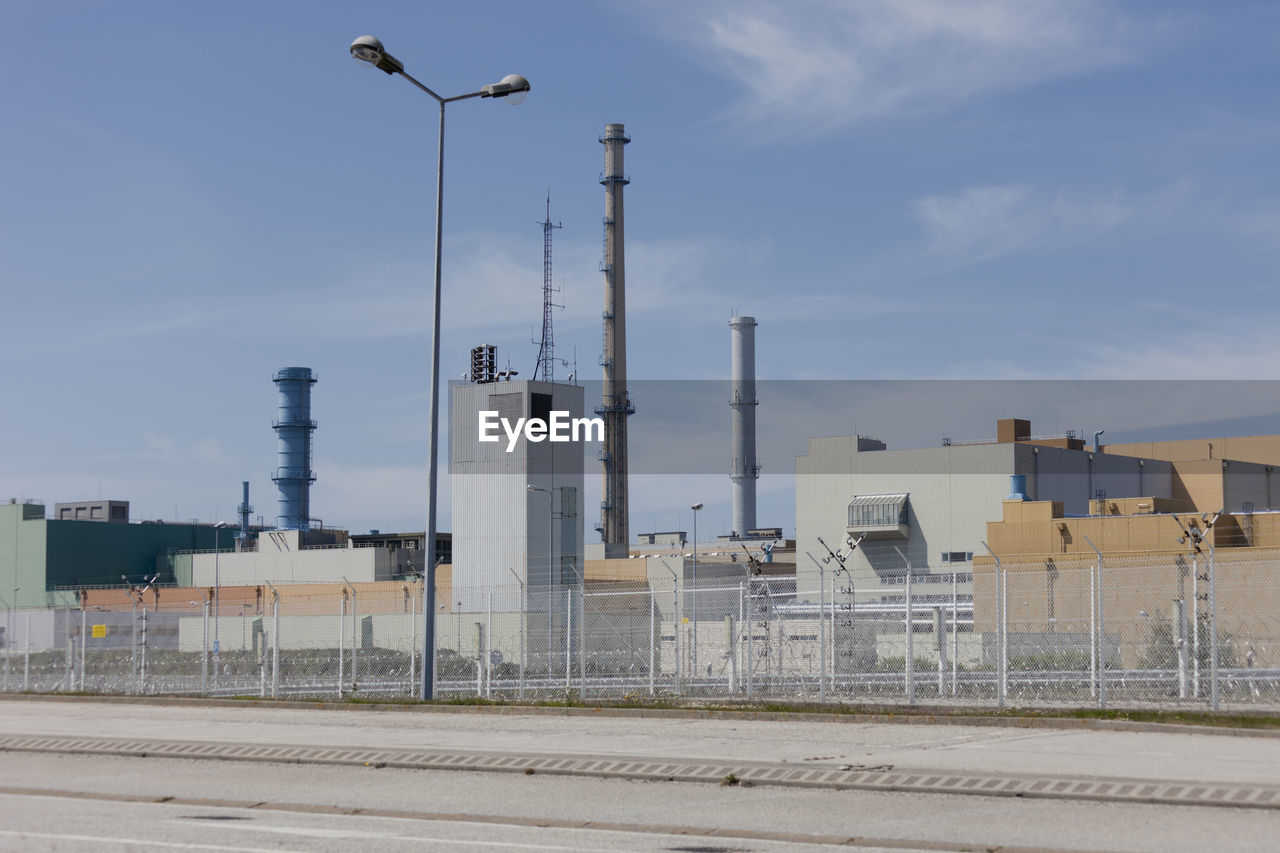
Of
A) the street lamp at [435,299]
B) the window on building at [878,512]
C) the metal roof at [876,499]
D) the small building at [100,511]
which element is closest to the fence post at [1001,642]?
the street lamp at [435,299]

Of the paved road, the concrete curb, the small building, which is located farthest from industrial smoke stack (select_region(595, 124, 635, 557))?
the paved road

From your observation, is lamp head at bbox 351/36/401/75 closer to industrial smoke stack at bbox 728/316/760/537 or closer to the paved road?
the paved road

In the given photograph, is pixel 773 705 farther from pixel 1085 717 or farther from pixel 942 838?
pixel 942 838

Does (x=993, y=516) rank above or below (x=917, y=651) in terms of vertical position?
above

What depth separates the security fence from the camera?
75.7 feet

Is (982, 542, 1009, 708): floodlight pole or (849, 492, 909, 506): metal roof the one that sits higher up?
(849, 492, 909, 506): metal roof

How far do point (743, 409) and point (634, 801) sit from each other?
285ft

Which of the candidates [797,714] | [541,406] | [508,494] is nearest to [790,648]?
[797,714]

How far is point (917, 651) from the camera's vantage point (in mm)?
42688

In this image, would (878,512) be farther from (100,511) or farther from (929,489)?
(100,511)

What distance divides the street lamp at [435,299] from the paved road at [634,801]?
525cm

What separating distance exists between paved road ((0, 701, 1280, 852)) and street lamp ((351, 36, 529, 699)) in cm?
525

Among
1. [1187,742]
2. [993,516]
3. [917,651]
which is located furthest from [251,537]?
[1187,742]

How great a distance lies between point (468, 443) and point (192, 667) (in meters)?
20.9
